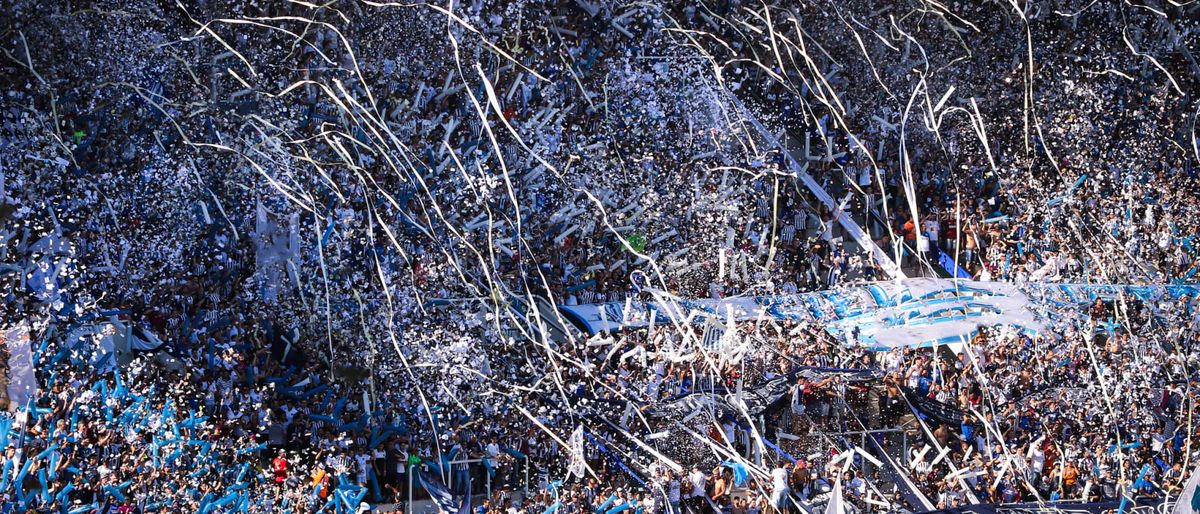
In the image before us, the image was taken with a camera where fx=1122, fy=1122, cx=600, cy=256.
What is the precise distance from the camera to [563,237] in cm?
692

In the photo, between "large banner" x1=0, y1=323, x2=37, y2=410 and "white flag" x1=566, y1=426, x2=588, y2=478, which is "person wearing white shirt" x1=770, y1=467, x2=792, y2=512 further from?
"large banner" x1=0, y1=323, x2=37, y2=410

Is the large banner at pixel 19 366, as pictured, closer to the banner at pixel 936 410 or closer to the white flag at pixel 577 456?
the white flag at pixel 577 456

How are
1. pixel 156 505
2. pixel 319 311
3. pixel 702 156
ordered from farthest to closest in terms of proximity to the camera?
pixel 702 156 → pixel 319 311 → pixel 156 505

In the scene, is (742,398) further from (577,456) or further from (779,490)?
(577,456)

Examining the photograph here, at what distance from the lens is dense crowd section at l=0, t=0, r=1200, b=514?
20.9ft

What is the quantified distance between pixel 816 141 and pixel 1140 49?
91.3 inches

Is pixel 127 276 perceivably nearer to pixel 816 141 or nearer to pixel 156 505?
pixel 156 505

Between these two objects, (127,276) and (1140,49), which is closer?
(127,276)

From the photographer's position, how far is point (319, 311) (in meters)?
6.56

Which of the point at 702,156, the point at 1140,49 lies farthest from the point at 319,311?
the point at 1140,49

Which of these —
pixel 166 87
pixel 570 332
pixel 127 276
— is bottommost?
pixel 570 332

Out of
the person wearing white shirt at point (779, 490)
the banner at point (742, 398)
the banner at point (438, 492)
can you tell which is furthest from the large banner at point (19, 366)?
the person wearing white shirt at point (779, 490)

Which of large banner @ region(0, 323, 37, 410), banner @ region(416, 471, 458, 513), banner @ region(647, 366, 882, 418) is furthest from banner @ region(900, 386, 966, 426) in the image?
large banner @ region(0, 323, 37, 410)

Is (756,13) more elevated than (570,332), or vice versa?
(756,13)
